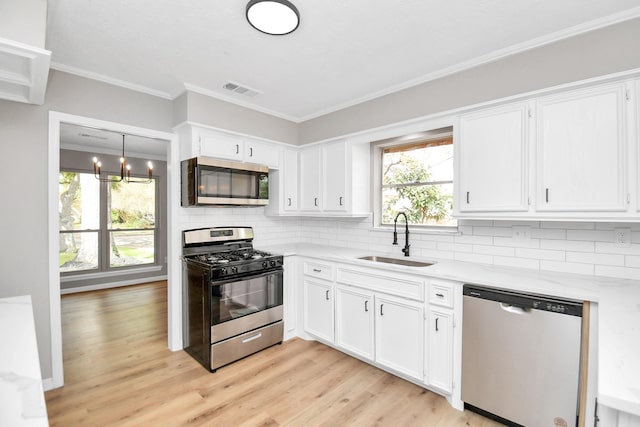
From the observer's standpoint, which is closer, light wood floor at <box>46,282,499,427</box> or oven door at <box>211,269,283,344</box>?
light wood floor at <box>46,282,499,427</box>

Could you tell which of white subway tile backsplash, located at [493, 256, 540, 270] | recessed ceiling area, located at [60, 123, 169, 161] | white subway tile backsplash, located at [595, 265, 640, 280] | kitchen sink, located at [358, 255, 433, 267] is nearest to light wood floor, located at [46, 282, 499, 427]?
kitchen sink, located at [358, 255, 433, 267]

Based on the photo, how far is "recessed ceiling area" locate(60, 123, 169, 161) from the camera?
4562mm

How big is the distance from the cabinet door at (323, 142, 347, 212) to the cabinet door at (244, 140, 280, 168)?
0.62 meters

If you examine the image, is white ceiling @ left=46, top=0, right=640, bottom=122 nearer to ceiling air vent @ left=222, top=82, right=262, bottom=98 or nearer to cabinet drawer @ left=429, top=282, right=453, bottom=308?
ceiling air vent @ left=222, top=82, right=262, bottom=98

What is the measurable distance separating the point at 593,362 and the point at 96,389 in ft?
11.4

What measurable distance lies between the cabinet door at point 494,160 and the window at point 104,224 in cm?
601

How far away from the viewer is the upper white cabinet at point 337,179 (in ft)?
11.3

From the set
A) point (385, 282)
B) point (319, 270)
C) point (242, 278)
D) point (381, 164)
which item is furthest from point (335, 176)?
point (242, 278)

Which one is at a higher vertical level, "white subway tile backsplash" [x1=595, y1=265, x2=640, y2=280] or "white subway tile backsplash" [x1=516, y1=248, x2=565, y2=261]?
"white subway tile backsplash" [x1=516, y1=248, x2=565, y2=261]

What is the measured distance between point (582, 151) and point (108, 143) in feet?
20.6

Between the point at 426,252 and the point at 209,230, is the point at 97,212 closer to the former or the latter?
the point at 209,230

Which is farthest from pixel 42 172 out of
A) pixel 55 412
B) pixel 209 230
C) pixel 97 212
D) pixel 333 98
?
pixel 97 212

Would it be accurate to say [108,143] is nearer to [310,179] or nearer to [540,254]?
[310,179]

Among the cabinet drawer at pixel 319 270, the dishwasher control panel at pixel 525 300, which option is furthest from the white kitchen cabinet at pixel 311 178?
the dishwasher control panel at pixel 525 300
